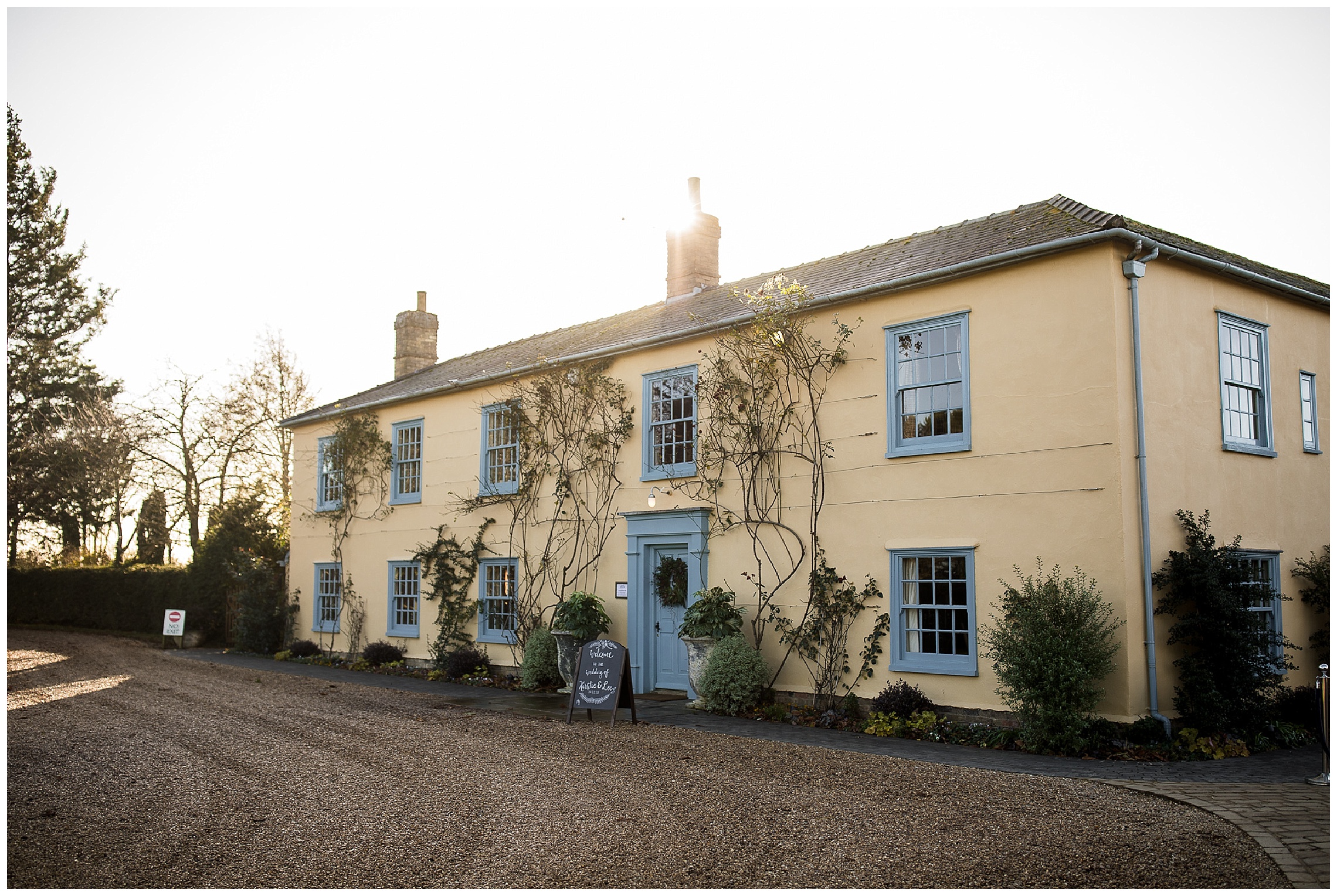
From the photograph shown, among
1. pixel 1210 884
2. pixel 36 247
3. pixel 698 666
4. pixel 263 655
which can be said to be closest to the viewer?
pixel 1210 884

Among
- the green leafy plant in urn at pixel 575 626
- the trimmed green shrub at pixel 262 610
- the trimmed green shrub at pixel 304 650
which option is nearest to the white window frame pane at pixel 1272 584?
the green leafy plant in urn at pixel 575 626

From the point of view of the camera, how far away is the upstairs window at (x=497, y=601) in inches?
685

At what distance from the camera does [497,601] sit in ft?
58.2

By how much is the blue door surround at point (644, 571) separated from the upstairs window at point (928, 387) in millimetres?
3538

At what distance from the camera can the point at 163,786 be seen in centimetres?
804

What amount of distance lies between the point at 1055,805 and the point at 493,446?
12.6 m

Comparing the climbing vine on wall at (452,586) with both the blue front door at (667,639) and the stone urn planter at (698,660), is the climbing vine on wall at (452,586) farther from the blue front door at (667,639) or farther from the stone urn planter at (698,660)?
the stone urn planter at (698,660)

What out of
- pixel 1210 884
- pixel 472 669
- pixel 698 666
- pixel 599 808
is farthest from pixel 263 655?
pixel 1210 884

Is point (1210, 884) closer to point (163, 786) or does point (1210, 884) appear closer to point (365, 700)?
point (163, 786)

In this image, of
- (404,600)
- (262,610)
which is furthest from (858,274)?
(262,610)

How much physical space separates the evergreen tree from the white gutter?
76.3ft

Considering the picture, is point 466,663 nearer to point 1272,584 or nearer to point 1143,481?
point 1143,481

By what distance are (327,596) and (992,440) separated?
15.7m

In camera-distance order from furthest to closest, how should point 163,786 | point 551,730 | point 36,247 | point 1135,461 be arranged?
1. point 36,247
2. point 551,730
3. point 1135,461
4. point 163,786
